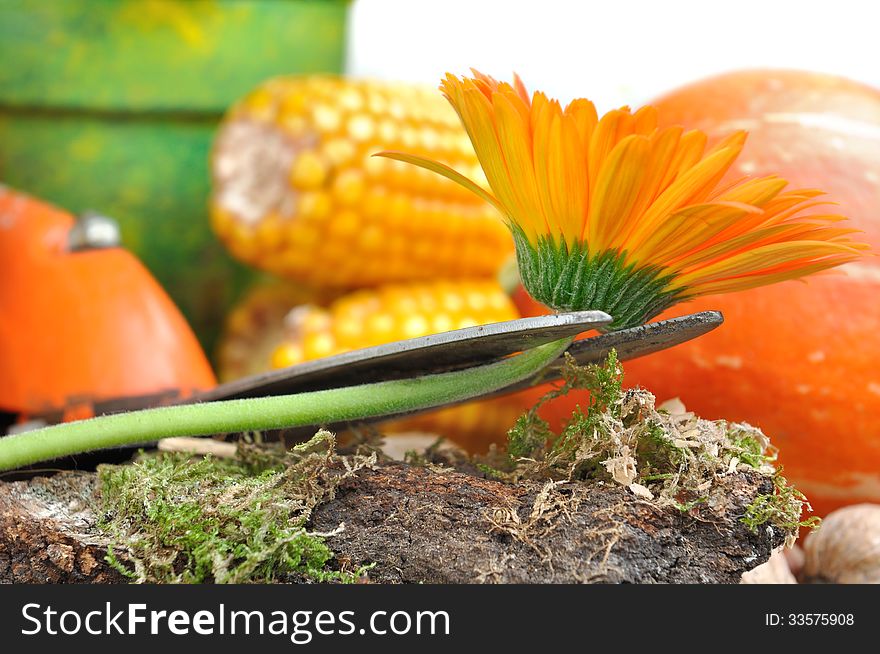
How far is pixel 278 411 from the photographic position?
1.30 ft

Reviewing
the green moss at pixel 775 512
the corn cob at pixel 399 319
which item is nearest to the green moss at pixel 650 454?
the green moss at pixel 775 512

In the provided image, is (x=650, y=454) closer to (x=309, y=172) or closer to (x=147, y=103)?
(x=309, y=172)

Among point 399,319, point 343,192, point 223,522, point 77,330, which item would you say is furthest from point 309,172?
point 223,522

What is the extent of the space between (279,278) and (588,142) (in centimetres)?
72

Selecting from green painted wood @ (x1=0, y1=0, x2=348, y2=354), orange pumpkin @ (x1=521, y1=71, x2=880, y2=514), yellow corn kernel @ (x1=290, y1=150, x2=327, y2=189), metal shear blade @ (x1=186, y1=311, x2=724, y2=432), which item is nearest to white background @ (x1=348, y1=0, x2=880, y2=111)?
green painted wood @ (x1=0, y1=0, x2=348, y2=354)

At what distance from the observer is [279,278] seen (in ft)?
3.37

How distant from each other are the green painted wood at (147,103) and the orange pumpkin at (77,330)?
24 centimetres

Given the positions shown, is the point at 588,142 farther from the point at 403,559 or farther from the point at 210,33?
the point at 210,33

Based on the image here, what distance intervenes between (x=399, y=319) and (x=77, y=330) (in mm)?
302

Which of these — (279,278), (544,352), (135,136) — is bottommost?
(544,352)

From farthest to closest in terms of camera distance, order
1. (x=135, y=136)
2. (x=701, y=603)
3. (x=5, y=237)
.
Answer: (x=135, y=136)
(x=5, y=237)
(x=701, y=603)

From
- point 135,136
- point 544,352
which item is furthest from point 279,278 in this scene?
point 544,352

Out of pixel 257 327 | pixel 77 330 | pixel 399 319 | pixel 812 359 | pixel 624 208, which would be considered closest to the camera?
pixel 624 208

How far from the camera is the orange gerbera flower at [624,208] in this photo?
0.34m
